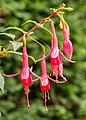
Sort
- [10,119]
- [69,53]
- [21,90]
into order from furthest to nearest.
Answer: [21,90], [10,119], [69,53]

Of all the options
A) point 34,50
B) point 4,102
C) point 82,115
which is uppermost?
point 34,50

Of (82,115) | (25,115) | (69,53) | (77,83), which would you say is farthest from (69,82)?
(69,53)

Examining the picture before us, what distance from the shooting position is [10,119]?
379cm

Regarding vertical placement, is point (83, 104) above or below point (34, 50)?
below

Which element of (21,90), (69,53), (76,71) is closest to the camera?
(69,53)

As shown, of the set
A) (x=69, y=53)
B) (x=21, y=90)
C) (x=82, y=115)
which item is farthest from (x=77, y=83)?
(x=69, y=53)

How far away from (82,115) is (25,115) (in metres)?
0.79

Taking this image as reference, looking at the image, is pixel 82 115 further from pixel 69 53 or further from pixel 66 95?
pixel 69 53

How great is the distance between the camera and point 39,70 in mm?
4020

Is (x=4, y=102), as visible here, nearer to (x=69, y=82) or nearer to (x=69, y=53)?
(x=69, y=82)

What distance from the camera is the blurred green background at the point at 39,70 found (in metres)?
3.80

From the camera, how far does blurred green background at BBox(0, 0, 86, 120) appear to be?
12.5 ft

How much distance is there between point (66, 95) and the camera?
4422 mm

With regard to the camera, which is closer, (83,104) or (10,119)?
(10,119)
